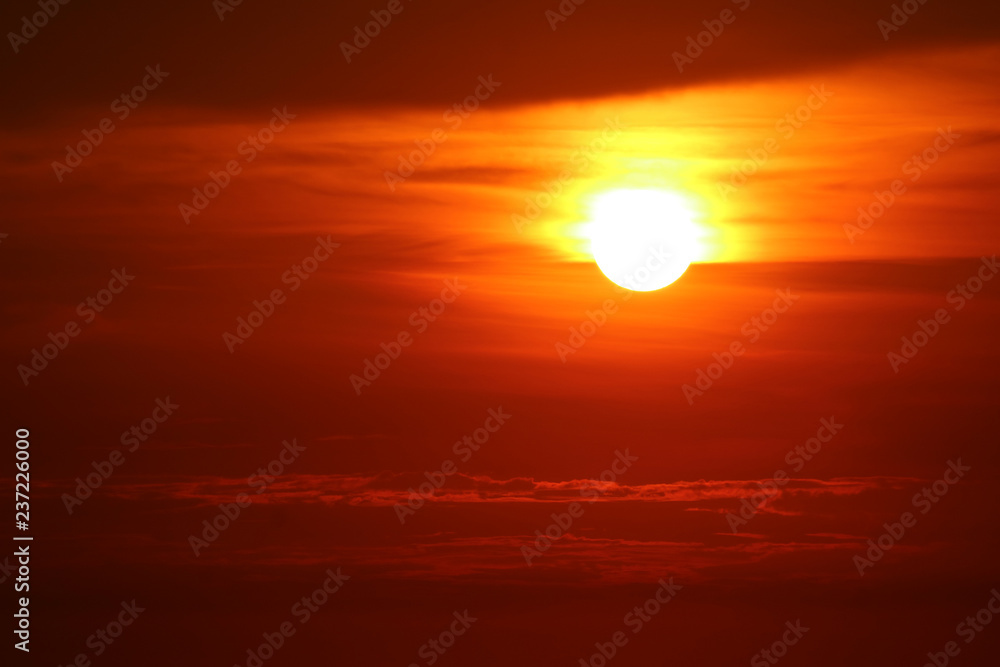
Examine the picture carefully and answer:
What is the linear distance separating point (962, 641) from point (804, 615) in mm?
11773

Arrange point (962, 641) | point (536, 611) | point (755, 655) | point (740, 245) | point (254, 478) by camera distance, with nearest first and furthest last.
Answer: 1. point (740, 245)
2. point (254, 478)
3. point (536, 611)
4. point (755, 655)
5. point (962, 641)

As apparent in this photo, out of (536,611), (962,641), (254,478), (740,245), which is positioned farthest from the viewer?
(962,641)

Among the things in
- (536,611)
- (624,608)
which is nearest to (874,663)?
(624,608)

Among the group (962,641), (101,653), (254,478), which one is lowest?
(101,653)

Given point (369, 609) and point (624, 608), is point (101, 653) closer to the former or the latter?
point (369, 609)

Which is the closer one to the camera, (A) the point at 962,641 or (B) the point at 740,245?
(B) the point at 740,245

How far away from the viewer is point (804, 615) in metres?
22.5

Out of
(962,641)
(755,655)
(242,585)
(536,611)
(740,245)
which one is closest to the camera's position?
(740,245)

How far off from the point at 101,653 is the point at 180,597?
446 centimetres

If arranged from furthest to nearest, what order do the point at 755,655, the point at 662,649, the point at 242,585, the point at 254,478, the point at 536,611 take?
the point at 755,655 → the point at 662,649 → the point at 536,611 → the point at 242,585 → the point at 254,478

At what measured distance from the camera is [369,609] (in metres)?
21.5

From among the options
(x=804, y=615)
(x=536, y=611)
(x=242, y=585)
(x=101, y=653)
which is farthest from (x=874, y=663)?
(x=101, y=653)

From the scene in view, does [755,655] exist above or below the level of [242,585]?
above

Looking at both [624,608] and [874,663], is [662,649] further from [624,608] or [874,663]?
[874,663]
